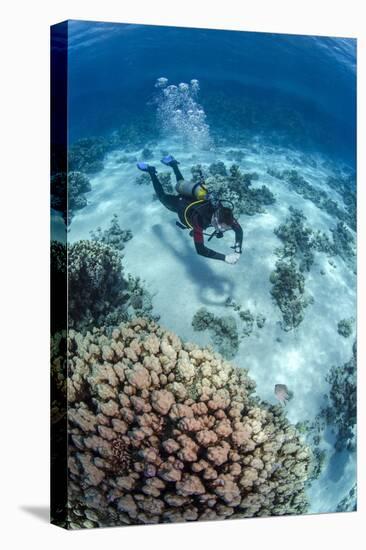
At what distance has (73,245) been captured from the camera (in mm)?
7355

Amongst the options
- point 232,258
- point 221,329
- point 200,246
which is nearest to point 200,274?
point 200,246

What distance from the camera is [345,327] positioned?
330 inches

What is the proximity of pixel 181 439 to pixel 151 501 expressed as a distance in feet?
2.00

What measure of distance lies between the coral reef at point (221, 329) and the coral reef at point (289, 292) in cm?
51

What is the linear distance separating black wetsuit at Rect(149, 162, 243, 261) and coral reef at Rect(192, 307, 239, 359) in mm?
525

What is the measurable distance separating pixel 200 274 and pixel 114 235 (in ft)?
2.77

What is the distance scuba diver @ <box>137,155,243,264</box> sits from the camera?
25.3 feet

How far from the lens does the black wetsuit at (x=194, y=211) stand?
7707 millimetres

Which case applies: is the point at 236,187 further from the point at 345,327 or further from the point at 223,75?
the point at 345,327

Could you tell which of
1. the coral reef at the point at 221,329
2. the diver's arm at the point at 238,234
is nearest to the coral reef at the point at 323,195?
the diver's arm at the point at 238,234

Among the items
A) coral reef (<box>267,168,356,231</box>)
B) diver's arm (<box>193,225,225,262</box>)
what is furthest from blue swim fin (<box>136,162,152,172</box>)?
coral reef (<box>267,168,356,231</box>)

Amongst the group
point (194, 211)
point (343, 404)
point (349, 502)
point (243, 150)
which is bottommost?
point (349, 502)

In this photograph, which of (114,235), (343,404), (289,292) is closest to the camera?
(114,235)

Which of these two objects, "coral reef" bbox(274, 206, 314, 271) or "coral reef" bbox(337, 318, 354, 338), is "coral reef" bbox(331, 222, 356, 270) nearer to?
"coral reef" bbox(274, 206, 314, 271)
